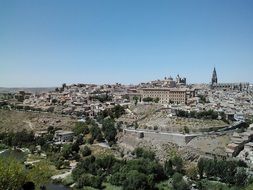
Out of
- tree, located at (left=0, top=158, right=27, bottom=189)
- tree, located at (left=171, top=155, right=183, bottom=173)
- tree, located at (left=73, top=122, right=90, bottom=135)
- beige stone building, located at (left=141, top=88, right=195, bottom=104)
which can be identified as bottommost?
tree, located at (left=171, top=155, right=183, bottom=173)

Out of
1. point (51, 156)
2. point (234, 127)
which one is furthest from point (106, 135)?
point (234, 127)

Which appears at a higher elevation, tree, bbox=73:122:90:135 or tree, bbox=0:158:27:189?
tree, bbox=0:158:27:189

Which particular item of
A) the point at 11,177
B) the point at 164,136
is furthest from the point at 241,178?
the point at 11,177

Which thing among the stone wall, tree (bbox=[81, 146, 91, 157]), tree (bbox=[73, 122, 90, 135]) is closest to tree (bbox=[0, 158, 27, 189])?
tree (bbox=[81, 146, 91, 157])

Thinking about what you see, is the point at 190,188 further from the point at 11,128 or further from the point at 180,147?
the point at 11,128

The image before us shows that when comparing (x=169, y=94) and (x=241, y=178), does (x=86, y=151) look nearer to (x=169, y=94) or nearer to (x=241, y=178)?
(x=241, y=178)

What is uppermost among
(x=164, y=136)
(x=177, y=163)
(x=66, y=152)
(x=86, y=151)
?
(x=164, y=136)

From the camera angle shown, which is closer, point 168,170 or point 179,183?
point 179,183

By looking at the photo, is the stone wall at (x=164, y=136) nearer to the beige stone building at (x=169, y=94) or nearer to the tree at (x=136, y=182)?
the tree at (x=136, y=182)

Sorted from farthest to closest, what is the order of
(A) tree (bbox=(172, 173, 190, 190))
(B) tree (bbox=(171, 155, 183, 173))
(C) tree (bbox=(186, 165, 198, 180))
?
(B) tree (bbox=(171, 155, 183, 173)) → (C) tree (bbox=(186, 165, 198, 180)) → (A) tree (bbox=(172, 173, 190, 190))

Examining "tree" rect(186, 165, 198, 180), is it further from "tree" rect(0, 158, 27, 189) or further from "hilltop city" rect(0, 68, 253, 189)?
"tree" rect(0, 158, 27, 189)

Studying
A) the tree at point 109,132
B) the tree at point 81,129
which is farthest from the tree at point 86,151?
the tree at point 81,129
